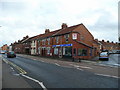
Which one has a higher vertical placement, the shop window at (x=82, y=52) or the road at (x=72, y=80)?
the shop window at (x=82, y=52)

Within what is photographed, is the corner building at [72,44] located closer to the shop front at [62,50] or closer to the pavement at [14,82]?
the shop front at [62,50]

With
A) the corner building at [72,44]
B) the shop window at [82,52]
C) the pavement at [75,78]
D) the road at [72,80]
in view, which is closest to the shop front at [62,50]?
the corner building at [72,44]

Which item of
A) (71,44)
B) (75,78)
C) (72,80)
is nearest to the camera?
(72,80)

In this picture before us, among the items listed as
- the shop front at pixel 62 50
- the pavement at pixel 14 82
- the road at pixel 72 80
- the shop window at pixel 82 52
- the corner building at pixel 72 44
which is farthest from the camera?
the shop front at pixel 62 50

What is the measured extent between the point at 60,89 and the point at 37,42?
42.8m

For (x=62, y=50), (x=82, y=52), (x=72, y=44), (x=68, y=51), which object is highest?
(x=72, y=44)

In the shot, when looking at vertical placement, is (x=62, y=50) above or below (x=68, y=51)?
above

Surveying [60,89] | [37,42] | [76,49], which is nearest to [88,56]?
[76,49]

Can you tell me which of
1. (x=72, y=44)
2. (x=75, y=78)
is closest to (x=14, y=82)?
(x=75, y=78)

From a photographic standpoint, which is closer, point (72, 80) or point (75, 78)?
point (72, 80)

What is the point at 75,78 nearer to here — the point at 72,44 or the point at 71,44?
the point at 72,44

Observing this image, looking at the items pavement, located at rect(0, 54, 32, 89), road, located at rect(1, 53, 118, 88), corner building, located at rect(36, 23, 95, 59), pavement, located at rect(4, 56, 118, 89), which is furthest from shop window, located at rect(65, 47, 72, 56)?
pavement, located at rect(0, 54, 32, 89)

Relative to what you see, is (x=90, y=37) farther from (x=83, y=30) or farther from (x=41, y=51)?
(x=41, y=51)

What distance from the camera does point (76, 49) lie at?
30672 millimetres
